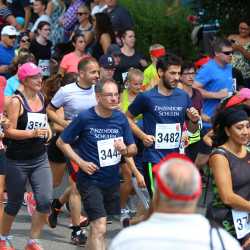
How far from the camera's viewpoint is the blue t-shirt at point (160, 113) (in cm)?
863

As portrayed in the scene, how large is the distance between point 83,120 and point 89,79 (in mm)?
1569

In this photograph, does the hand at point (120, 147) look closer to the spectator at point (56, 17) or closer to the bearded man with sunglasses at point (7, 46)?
the bearded man with sunglasses at point (7, 46)

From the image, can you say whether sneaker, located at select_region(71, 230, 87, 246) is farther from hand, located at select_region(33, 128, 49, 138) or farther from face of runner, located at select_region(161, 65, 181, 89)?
face of runner, located at select_region(161, 65, 181, 89)

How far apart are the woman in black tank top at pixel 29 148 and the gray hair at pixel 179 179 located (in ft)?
14.2

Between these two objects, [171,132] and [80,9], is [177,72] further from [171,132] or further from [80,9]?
[80,9]

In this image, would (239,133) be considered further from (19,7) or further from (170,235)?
(19,7)

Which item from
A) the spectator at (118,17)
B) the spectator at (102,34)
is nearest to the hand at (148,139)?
the spectator at (102,34)

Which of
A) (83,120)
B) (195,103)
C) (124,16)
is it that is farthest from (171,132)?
(124,16)

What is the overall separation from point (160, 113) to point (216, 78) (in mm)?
2735

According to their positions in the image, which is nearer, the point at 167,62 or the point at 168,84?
the point at 168,84

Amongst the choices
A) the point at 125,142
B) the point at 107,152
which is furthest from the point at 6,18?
the point at 107,152

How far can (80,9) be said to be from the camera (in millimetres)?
14766

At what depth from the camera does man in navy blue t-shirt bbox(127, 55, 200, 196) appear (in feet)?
28.3

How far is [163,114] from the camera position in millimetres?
8648
